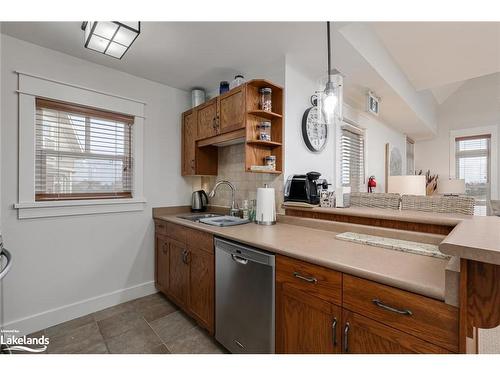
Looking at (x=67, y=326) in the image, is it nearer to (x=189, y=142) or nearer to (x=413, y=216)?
(x=189, y=142)

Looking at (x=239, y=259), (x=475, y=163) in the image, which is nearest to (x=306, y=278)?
(x=239, y=259)

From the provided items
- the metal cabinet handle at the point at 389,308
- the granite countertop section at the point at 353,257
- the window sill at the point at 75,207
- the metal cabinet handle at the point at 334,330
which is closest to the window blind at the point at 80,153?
the window sill at the point at 75,207

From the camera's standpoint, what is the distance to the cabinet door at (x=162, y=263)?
7.61 feet

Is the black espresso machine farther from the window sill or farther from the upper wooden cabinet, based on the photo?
the window sill

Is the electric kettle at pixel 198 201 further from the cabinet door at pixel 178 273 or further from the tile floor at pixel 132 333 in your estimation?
the tile floor at pixel 132 333

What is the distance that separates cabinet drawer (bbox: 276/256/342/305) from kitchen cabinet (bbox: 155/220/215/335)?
64 centimetres

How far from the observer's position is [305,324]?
1.16 m

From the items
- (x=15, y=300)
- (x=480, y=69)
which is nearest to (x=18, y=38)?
(x=15, y=300)

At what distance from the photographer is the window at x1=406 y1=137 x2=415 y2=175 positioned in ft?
15.9

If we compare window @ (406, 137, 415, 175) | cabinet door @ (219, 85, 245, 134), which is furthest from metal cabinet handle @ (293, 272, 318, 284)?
window @ (406, 137, 415, 175)

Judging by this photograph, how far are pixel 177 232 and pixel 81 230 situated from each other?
2.77ft
